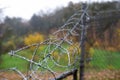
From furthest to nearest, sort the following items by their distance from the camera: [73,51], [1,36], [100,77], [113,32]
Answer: [1,36]
[100,77]
[113,32]
[73,51]

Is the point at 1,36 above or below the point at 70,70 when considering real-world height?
below

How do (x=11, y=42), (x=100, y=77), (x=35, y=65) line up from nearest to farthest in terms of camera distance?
(x=35, y=65)
(x=100, y=77)
(x=11, y=42)

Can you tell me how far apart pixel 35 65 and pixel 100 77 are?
2.45 metres

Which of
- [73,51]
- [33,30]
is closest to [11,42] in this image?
[33,30]

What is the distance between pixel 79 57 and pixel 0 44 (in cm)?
1123

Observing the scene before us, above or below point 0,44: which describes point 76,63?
above

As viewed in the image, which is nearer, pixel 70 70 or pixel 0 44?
pixel 70 70

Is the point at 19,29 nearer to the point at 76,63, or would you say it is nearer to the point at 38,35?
the point at 38,35

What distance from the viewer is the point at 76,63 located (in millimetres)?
2506

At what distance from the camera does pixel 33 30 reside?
1642 cm

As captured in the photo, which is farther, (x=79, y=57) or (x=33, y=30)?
(x=33, y=30)

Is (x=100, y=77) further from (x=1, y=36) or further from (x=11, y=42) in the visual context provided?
(x=11, y=42)

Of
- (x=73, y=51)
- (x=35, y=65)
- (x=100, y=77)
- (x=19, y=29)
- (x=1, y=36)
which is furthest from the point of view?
(x=19, y=29)

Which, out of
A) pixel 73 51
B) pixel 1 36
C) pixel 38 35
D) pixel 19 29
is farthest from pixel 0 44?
pixel 73 51
